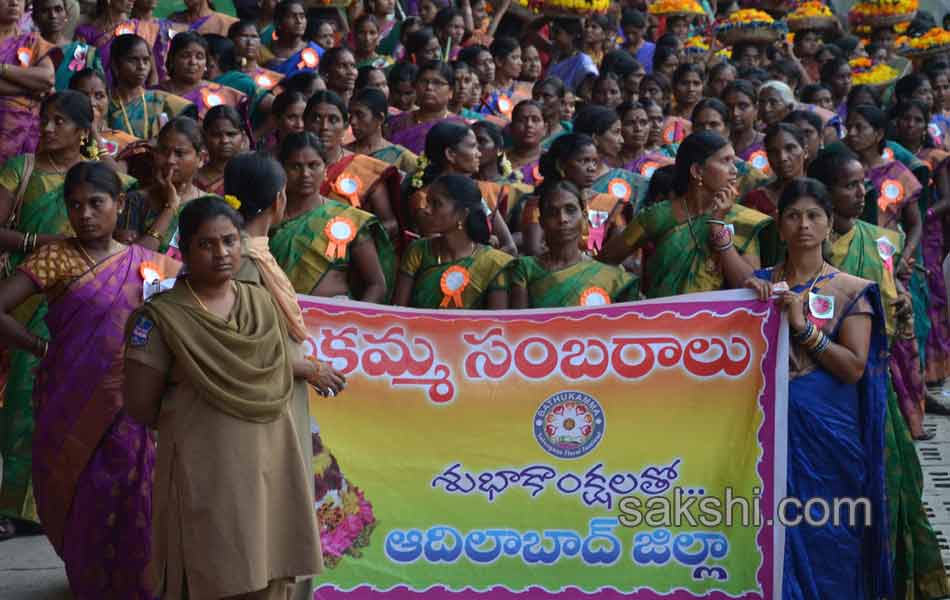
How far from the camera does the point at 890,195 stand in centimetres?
984

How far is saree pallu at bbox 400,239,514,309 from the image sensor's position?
7.08 m

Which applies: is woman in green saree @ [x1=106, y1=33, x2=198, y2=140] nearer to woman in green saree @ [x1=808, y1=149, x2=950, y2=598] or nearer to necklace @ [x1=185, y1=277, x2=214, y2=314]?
woman in green saree @ [x1=808, y1=149, x2=950, y2=598]

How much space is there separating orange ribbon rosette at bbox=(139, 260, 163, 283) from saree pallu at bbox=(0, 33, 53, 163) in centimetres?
265

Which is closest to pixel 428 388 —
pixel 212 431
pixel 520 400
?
pixel 520 400

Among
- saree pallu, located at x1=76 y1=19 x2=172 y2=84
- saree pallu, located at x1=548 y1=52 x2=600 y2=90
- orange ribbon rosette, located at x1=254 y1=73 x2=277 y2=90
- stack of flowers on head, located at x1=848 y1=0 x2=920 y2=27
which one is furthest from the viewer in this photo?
stack of flowers on head, located at x1=848 y1=0 x2=920 y2=27

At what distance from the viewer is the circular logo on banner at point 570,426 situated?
613 centimetres

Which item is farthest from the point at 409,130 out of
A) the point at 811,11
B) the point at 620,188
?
the point at 811,11

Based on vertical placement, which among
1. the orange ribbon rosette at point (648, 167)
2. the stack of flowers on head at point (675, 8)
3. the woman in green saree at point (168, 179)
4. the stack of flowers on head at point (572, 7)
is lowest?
the woman in green saree at point (168, 179)

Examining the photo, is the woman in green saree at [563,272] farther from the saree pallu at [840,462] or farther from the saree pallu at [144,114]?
the saree pallu at [144,114]

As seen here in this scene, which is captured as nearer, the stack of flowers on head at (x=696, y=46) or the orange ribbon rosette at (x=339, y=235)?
the orange ribbon rosette at (x=339, y=235)

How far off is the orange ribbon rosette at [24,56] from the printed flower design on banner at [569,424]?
3915 millimetres

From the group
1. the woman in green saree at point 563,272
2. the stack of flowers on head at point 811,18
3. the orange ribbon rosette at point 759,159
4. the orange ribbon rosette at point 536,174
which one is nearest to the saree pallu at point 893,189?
the orange ribbon rosette at point 759,159

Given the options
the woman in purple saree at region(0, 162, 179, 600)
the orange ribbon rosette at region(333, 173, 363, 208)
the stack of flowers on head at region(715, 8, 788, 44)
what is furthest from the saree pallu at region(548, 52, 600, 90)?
the woman in purple saree at region(0, 162, 179, 600)

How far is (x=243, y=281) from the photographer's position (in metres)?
5.23
